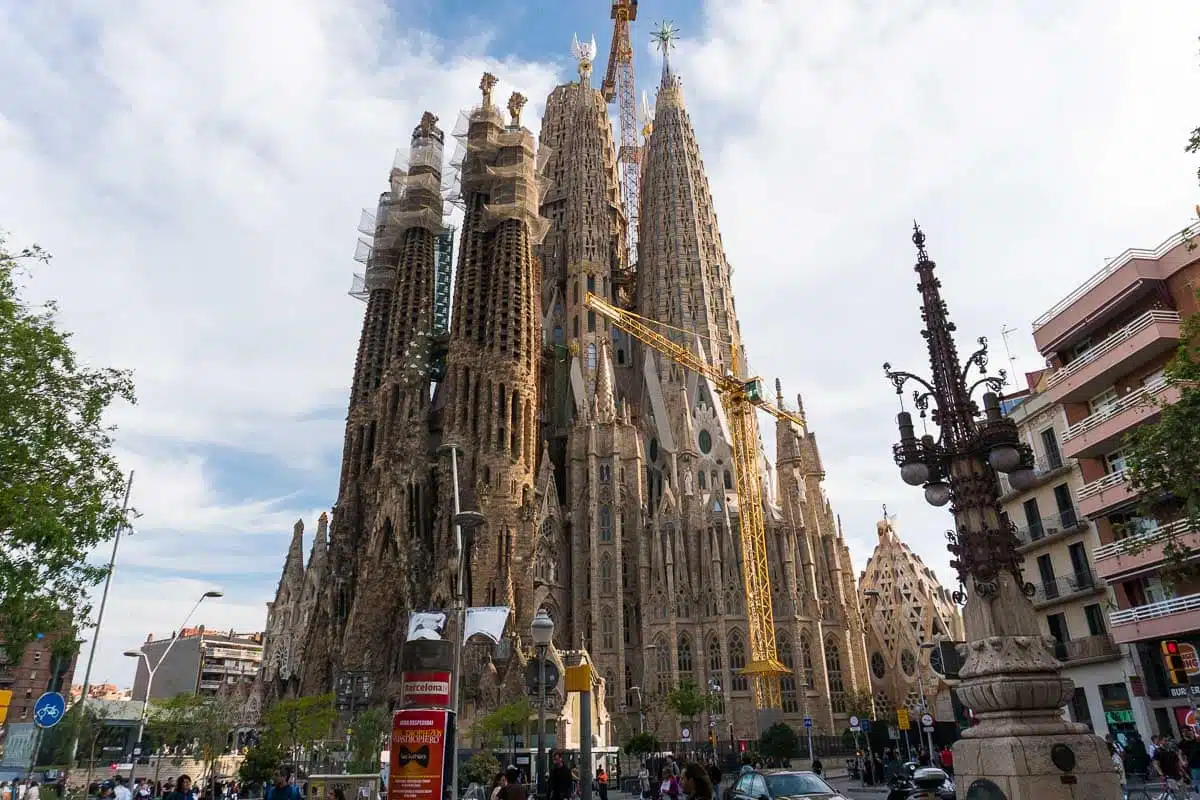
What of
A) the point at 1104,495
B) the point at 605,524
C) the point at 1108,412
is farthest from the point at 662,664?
the point at 1108,412

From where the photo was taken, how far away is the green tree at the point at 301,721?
40688 millimetres

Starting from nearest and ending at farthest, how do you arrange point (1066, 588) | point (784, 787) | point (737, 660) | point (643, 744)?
point (784, 787)
point (1066, 588)
point (643, 744)
point (737, 660)

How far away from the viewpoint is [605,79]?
96.3 meters

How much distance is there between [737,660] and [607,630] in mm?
8233

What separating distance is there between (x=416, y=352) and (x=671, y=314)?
20.3 metres

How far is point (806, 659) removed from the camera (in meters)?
50.1

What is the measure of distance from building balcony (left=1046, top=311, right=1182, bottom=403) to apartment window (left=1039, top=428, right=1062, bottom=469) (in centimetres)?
162

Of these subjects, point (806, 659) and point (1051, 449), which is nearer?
point (1051, 449)

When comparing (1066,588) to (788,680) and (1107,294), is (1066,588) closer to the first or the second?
(1107,294)

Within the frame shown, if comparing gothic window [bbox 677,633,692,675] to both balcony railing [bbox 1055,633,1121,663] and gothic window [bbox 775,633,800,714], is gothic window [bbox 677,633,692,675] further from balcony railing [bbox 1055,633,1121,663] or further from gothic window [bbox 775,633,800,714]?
balcony railing [bbox 1055,633,1121,663]

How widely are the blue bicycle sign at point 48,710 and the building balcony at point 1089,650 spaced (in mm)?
27289

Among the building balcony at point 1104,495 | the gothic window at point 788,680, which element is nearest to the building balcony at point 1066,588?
the building balcony at point 1104,495

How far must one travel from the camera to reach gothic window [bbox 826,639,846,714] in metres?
49.7

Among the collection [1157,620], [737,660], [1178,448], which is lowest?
[1157,620]
